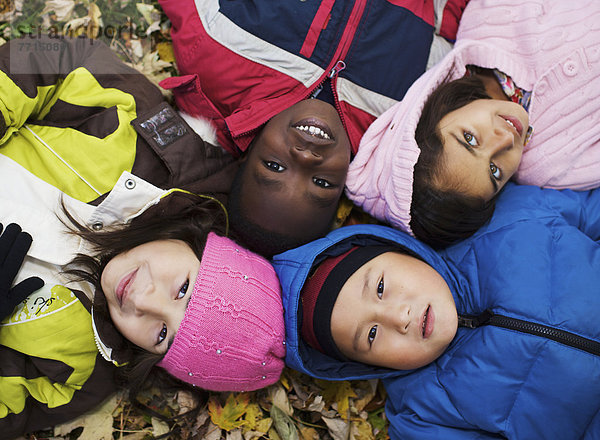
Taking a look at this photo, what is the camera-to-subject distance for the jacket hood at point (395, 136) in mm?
2912

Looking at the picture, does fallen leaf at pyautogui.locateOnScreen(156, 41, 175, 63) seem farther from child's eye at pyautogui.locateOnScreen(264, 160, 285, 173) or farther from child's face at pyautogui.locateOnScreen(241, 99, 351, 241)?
child's eye at pyautogui.locateOnScreen(264, 160, 285, 173)

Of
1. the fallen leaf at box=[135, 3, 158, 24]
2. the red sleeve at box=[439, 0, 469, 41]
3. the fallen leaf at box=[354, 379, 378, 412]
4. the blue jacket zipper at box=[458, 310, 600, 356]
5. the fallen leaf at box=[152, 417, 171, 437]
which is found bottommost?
the fallen leaf at box=[152, 417, 171, 437]

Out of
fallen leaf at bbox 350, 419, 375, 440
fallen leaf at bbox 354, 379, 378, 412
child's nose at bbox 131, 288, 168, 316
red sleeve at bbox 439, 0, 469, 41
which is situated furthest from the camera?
red sleeve at bbox 439, 0, 469, 41

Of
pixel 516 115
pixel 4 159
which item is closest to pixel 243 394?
pixel 4 159

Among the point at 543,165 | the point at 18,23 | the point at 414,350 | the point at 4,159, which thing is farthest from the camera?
the point at 18,23

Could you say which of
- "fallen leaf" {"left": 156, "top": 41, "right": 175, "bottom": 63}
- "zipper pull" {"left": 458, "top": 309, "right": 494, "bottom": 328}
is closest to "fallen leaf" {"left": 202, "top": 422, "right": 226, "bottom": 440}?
"zipper pull" {"left": 458, "top": 309, "right": 494, "bottom": 328}

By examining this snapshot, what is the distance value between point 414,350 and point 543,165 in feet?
4.92

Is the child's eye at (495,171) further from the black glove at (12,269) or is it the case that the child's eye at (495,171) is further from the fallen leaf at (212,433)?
the black glove at (12,269)

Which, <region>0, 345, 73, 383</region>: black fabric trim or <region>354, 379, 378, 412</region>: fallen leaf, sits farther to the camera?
<region>354, 379, 378, 412</region>: fallen leaf

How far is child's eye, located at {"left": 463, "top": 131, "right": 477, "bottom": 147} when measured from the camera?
108 inches

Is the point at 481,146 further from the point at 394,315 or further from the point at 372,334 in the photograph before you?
the point at 372,334

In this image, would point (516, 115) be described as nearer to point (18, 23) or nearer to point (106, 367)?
point (106, 367)

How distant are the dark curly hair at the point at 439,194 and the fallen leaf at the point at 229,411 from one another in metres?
1.57

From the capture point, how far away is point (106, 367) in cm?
291
